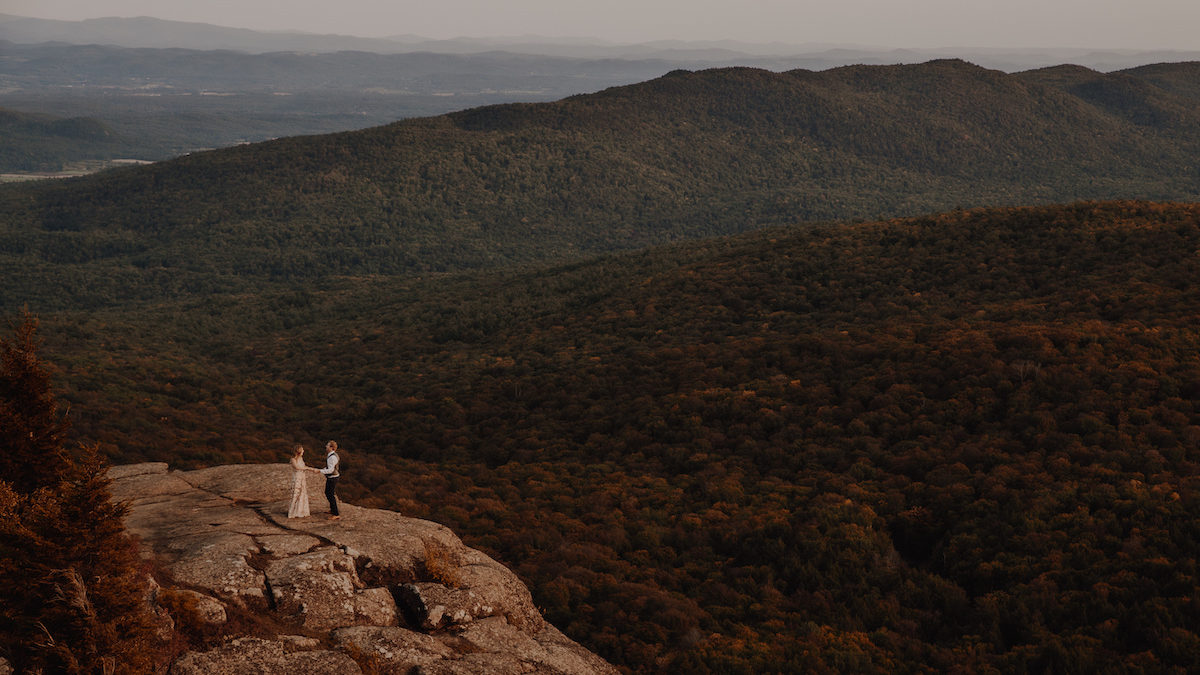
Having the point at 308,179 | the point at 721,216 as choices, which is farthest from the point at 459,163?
the point at 721,216

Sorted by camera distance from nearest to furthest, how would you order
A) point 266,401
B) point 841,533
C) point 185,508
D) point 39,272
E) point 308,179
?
point 185,508, point 841,533, point 266,401, point 39,272, point 308,179

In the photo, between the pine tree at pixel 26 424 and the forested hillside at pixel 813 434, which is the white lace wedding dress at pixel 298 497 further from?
the forested hillside at pixel 813 434

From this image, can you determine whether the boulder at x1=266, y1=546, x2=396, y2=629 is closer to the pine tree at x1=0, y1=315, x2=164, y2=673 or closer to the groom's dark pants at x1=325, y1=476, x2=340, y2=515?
the groom's dark pants at x1=325, y1=476, x2=340, y2=515

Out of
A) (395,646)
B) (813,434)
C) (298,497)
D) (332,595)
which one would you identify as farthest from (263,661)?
(813,434)

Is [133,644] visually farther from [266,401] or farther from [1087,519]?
[266,401]

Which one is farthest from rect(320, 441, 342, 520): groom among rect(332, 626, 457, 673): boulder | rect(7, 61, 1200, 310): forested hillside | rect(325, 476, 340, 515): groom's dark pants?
rect(7, 61, 1200, 310): forested hillside

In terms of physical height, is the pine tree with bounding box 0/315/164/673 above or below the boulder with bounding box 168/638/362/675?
above
